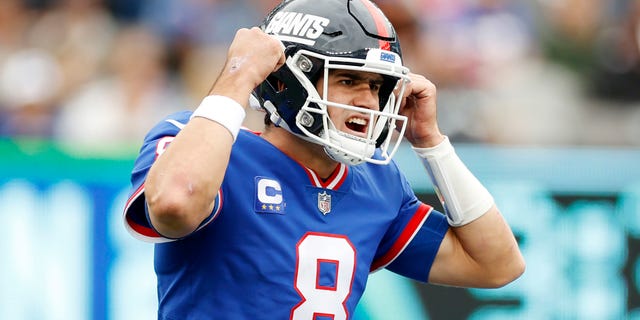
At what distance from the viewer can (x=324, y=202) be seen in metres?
3.39

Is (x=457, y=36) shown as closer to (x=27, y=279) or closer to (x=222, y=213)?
(x=27, y=279)

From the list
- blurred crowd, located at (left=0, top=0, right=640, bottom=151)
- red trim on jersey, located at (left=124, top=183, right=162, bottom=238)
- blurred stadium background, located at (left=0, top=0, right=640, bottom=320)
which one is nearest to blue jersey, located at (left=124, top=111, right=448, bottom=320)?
red trim on jersey, located at (left=124, top=183, right=162, bottom=238)

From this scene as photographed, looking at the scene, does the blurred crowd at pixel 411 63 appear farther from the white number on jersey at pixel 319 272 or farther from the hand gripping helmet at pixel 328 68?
the white number on jersey at pixel 319 272

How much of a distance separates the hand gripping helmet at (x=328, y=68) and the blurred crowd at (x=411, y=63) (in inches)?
141

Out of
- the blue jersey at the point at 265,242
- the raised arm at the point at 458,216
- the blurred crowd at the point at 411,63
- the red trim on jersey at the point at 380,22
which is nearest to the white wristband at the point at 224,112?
the blue jersey at the point at 265,242

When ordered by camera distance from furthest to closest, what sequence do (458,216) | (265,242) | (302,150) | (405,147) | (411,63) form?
(411,63), (405,147), (458,216), (302,150), (265,242)

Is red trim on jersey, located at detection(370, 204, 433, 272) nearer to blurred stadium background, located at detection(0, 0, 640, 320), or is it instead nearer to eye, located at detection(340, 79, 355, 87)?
eye, located at detection(340, 79, 355, 87)

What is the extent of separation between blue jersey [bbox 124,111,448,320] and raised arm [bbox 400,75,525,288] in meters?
0.26

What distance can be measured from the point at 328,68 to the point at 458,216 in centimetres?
67

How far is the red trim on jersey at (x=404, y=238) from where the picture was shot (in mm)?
3631

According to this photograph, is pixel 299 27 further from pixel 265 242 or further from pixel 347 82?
pixel 265 242

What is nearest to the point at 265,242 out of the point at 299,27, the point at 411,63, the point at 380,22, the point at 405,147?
the point at 299,27

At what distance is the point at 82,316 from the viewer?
573 centimetres

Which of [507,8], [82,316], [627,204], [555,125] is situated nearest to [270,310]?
[82,316]
